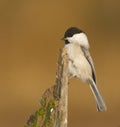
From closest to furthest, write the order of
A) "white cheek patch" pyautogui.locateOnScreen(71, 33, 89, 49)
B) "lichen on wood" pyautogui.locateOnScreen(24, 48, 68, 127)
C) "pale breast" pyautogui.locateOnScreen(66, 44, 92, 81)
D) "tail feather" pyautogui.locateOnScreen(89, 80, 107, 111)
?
1. "lichen on wood" pyautogui.locateOnScreen(24, 48, 68, 127)
2. "tail feather" pyautogui.locateOnScreen(89, 80, 107, 111)
3. "pale breast" pyautogui.locateOnScreen(66, 44, 92, 81)
4. "white cheek patch" pyautogui.locateOnScreen(71, 33, 89, 49)

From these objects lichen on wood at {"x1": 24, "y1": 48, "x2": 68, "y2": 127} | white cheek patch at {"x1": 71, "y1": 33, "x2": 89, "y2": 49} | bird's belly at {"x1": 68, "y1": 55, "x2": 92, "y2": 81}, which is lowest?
lichen on wood at {"x1": 24, "y1": 48, "x2": 68, "y2": 127}

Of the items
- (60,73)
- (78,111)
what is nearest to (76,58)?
(60,73)

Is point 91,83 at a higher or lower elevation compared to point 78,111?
lower

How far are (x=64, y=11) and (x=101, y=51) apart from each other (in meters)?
0.76

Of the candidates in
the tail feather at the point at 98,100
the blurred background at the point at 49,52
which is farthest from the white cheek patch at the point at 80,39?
the blurred background at the point at 49,52

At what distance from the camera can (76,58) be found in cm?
488

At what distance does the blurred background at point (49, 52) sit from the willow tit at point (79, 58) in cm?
274

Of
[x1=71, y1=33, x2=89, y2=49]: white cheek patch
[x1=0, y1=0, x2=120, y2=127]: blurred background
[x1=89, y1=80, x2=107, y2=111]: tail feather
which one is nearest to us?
[x1=89, y1=80, x2=107, y2=111]: tail feather

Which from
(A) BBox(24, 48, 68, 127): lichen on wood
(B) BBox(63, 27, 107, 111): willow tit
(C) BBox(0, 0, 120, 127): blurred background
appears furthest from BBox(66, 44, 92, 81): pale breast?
(C) BBox(0, 0, 120, 127): blurred background

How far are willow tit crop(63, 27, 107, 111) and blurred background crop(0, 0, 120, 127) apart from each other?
2.74 metres

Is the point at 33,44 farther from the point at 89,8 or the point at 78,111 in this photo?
the point at 78,111

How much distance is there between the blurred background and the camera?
819 cm

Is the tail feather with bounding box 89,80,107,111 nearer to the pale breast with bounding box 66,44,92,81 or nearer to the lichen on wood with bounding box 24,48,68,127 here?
the pale breast with bounding box 66,44,92,81

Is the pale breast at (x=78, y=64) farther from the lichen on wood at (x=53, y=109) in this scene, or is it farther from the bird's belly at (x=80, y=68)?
the lichen on wood at (x=53, y=109)
